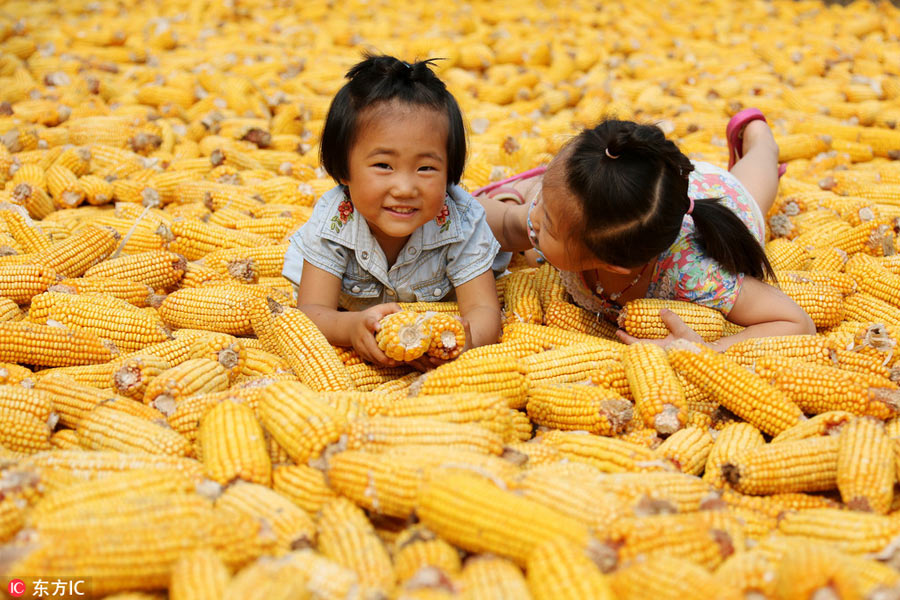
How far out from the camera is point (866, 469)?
231cm

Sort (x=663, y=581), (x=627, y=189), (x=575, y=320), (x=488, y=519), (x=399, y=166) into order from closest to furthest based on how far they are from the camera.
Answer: (x=663, y=581) < (x=488, y=519) < (x=627, y=189) < (x=399, y=166) < (x=575, y=320)

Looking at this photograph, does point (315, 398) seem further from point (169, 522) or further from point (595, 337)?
point (595, 337)

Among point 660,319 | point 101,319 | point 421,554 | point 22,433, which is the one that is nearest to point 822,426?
point 660,319

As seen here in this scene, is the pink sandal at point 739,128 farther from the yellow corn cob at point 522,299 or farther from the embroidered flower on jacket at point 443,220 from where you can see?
the embroidered flower on jacket at point 443,220

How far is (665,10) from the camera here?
10703mm

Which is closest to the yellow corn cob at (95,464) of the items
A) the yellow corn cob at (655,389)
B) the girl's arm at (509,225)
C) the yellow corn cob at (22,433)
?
the yellow corn cob at (22,433)

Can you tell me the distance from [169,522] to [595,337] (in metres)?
2.27

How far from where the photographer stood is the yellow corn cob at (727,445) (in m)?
2.51

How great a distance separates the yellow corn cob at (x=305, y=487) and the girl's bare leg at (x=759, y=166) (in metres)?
3.51

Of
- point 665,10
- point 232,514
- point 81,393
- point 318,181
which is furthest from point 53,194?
point 665,10

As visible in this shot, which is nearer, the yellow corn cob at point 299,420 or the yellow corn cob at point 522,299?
the yellow corn cob at point 299,420

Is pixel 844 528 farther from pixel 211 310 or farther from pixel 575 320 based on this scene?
pixel 211 310

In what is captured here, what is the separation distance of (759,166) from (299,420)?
3.75 meters

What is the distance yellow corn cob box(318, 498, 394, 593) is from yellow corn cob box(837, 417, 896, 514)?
1.47 m
